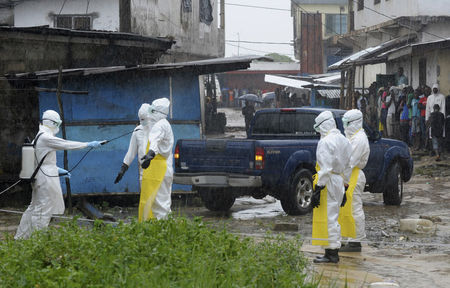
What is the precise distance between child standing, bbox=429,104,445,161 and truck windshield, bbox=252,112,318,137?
306 inches

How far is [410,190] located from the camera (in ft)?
54.7

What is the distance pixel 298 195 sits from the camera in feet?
42.7

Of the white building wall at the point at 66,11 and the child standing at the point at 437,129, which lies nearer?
A: the child standing at the point at 437,129

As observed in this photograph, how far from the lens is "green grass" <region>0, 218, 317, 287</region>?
6.00 meters

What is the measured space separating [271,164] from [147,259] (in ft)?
20.4

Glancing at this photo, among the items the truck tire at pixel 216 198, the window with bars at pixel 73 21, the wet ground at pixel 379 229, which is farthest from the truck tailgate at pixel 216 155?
the window with bars at pixel 73 21

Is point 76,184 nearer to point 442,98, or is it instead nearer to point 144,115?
point 144,115

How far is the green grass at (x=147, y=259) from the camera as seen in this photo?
6.00 metres

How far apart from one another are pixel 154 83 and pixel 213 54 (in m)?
23.5

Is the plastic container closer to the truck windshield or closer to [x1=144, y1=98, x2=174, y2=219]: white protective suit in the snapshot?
the truck windshield

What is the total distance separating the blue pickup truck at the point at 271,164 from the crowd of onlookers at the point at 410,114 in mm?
6803

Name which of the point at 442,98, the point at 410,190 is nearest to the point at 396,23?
the point at 442,98

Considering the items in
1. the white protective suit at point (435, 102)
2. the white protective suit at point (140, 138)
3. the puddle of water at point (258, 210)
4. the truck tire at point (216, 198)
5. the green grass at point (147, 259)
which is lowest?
the puddle of water at point (258, 210)

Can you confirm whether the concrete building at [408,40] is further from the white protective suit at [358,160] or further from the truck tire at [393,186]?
the white protective suit at [358,160]
